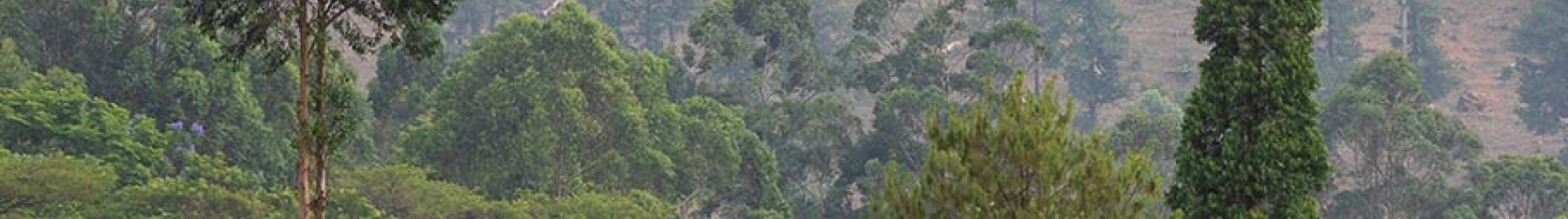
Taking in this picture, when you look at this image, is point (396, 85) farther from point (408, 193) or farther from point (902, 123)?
point (408, 193)

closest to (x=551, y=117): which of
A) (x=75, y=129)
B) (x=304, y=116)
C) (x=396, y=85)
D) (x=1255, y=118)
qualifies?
(x=75, y=129)

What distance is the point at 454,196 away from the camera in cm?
5234

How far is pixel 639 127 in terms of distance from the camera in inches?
2192

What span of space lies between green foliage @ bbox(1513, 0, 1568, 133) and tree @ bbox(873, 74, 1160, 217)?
102m

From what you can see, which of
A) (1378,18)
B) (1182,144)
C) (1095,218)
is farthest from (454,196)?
(1378,18)

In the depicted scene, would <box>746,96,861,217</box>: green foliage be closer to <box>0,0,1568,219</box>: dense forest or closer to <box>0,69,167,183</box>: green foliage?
<box>0,0,1568,219</box>: dense forest

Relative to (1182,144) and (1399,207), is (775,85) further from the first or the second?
(1182,144)

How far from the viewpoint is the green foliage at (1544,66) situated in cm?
12200

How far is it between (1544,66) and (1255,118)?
102 meters

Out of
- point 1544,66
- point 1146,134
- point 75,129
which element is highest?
point 75,129

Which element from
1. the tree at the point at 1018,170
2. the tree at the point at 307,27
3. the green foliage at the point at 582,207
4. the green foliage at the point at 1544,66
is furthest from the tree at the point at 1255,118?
the green foliage at the point at 1544,66

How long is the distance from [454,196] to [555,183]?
349 centimetres

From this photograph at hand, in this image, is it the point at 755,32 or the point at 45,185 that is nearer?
the point at 45,185

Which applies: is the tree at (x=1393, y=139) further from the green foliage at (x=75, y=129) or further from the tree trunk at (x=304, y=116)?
the tree trunk at (x=304, y=116)
